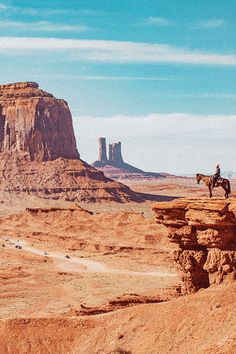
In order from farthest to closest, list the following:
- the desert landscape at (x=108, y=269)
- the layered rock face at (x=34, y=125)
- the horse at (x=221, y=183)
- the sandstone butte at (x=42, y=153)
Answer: the layered rock face at (x=34, y=125) < the sandstone butte at (x=42, y=153) < the horse at (x=221, y=183) < the desert landscape at (x=108, y=269)

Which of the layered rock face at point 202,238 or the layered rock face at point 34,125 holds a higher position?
the layered rock face at point 34,125

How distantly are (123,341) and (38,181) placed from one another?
Result: 138 metres

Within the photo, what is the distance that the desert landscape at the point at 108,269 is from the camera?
3011 centimetres

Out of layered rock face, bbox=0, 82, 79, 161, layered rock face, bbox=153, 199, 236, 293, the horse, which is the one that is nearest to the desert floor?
layered rock face, bbox=153, 199, 236, 293

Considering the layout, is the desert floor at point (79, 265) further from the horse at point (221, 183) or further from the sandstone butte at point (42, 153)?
the sandstone butte at point (42, 153)

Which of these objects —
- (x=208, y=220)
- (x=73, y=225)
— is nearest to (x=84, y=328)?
(x=208, y=220)

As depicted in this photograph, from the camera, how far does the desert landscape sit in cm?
3011

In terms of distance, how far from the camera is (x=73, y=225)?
10756 cm

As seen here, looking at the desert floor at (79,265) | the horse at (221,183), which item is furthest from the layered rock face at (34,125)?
the horse at (221,183)

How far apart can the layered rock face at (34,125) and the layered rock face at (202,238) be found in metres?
141

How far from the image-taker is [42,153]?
177m

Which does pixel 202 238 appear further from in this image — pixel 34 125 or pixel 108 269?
pixel 34 125

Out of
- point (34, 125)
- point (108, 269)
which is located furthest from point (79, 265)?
point (34, 125)

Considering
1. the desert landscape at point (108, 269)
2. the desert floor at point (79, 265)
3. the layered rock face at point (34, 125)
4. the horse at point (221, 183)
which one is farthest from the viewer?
the layered rock face at point (34, 125)
